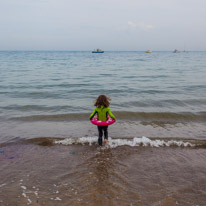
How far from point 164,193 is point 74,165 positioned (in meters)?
2.09

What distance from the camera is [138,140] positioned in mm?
6363

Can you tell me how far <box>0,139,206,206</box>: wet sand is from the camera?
142 inches

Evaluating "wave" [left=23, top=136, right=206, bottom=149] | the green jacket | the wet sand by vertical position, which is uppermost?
the green jacket

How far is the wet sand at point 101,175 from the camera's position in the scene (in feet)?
11.8

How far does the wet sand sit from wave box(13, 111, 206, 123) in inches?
119

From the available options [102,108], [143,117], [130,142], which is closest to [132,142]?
[130,142]

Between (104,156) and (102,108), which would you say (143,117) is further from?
(104,156)

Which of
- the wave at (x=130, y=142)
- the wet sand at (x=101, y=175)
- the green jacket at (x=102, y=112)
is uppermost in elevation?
the green jacket at (x=102, y=112)

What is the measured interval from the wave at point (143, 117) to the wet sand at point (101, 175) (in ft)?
9.93

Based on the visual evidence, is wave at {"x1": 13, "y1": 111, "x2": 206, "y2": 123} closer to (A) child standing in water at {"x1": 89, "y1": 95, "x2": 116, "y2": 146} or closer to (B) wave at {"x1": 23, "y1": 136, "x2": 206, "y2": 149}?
(B) wave at {"x1": 23, "y1": 136, "x2": 206, "y2": 149}

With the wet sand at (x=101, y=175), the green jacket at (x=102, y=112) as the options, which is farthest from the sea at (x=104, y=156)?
the green jacket at (x=102, y=112)

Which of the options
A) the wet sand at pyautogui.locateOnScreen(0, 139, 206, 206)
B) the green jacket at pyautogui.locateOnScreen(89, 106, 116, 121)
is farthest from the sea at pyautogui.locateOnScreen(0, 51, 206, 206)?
the green jacket at pyautogui.locateOnScreen(89, 106, 116, 121)

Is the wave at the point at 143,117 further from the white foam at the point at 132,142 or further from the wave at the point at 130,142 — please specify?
the white foam at the point at 132,142

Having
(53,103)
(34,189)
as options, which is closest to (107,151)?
(34,189)
